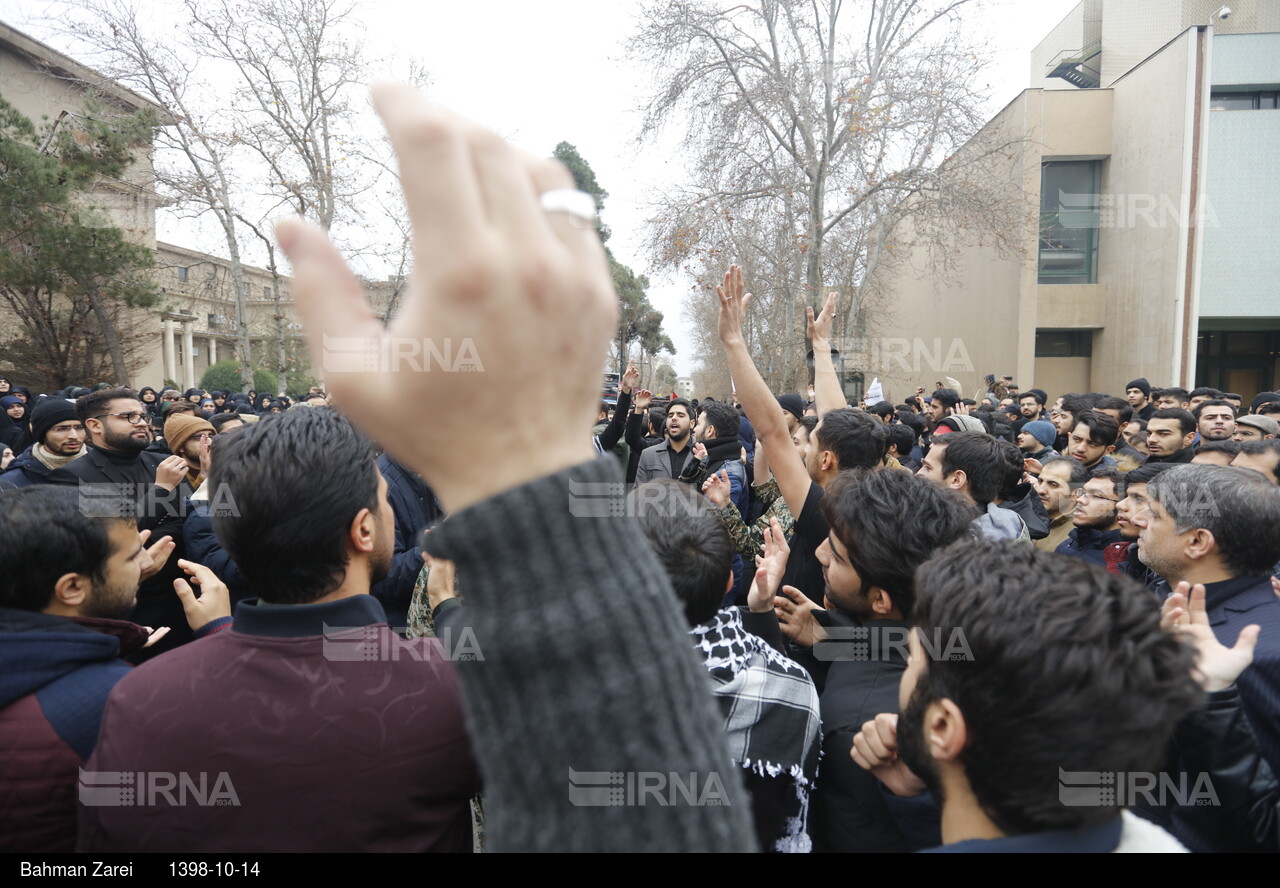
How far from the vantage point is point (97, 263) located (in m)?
16.8

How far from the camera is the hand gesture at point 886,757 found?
5.02ft

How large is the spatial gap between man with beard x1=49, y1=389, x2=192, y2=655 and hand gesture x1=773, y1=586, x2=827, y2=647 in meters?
2.08

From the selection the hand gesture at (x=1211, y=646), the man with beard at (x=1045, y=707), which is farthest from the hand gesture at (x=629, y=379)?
the man with beard at (x=1045, y=707)

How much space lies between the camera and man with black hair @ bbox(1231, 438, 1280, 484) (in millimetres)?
3934

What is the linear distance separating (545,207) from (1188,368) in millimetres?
21703

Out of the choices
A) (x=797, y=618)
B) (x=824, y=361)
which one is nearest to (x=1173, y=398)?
(x=824, y=361)

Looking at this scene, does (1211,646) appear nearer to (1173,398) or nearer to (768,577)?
(768,577)

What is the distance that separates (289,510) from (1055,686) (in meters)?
1.44

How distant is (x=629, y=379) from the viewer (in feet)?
21.0

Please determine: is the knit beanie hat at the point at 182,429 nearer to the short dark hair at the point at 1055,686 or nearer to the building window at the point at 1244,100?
the short dark hair at the point at 1055,686

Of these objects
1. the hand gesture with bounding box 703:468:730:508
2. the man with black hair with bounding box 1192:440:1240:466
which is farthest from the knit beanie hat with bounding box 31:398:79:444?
the man with black hair with bounding box 1192:440:1240:466

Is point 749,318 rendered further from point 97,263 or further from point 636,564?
point 636,564

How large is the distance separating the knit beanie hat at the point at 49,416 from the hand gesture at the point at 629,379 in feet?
13.1

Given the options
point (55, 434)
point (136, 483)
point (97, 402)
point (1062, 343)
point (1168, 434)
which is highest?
point (1062, 343)
